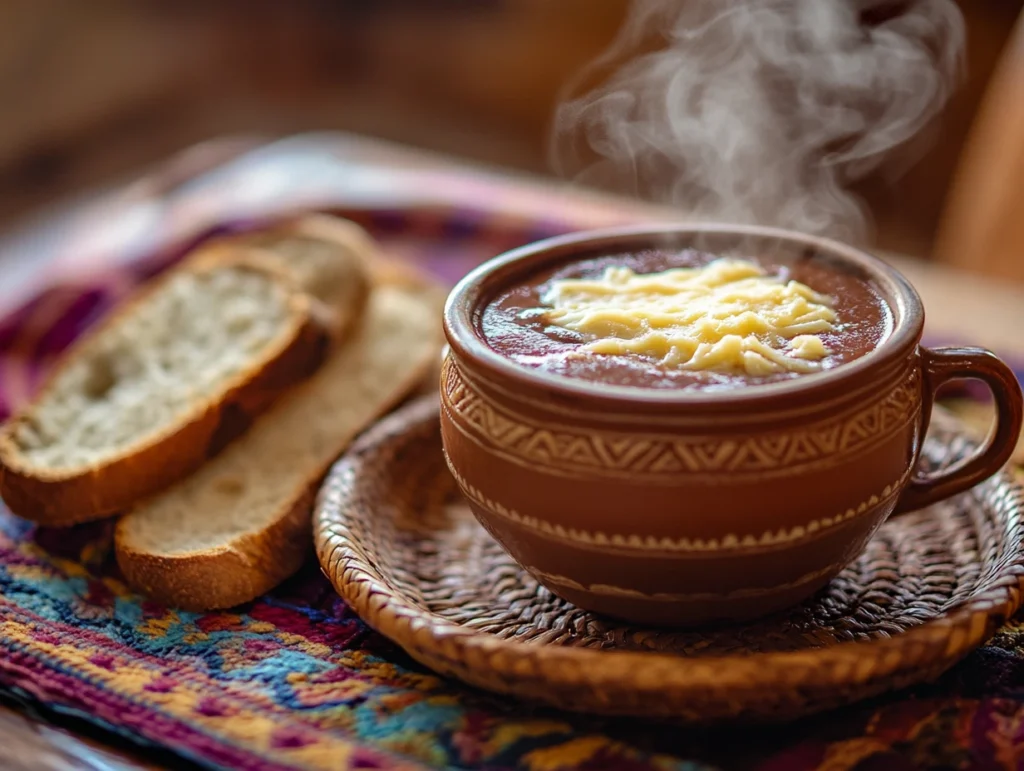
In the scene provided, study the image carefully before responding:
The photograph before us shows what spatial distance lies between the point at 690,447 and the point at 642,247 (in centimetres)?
49

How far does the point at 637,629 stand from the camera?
1.14m

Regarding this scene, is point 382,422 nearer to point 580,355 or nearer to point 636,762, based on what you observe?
point 580,355

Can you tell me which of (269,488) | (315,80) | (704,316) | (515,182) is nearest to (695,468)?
(704,316)

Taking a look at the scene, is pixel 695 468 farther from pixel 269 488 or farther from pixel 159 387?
pixel 159 387

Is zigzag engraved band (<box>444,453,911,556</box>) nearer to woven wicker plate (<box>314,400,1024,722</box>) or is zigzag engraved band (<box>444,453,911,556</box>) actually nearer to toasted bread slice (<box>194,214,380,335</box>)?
woven wicker plate (<box>314,400,1024,722</box>)

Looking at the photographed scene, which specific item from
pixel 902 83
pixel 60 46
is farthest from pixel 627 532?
pixel 60 46

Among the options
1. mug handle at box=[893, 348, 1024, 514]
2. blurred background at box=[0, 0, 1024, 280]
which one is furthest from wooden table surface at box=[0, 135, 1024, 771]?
blurred background at box=[0, 0, 1024, 280]

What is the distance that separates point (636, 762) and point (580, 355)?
1.29ft

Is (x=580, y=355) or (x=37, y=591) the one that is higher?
(x=580, y=355)

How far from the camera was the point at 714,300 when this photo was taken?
119cm

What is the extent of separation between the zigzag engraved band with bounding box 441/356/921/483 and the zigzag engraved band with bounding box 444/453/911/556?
6cm

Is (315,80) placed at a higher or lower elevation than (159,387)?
lower

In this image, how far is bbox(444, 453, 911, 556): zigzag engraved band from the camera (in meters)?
1.01

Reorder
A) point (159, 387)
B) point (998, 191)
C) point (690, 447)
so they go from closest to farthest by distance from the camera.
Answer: point (690, 447) < point (159, 387) < point (998, 191)
